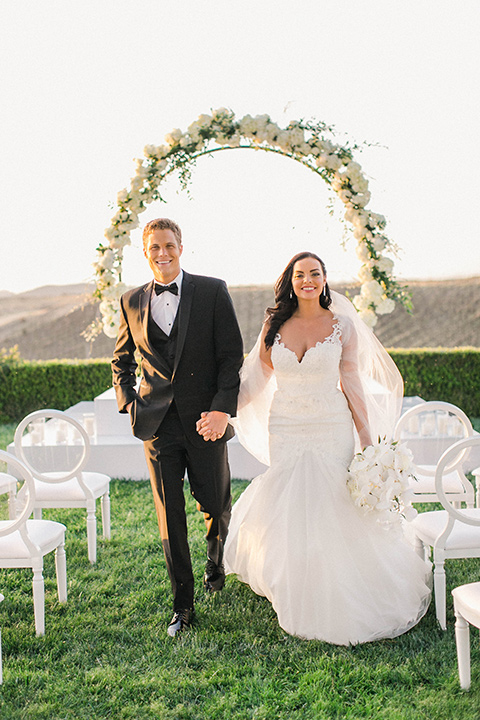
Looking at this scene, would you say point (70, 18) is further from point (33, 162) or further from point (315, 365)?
point (33, 162)

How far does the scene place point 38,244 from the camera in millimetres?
22172

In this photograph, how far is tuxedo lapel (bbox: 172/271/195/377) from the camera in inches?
126

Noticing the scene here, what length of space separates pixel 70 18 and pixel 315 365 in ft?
26.6

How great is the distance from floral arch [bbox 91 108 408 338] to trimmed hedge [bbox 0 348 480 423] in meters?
3.84

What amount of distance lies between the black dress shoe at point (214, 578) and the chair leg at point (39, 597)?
3.14ft

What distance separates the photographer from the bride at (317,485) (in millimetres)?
3127

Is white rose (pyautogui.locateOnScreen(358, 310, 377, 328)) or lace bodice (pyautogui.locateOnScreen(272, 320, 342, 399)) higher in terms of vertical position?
white rose (pyautogui.locateOnScreen(358, 310, 377, 328))

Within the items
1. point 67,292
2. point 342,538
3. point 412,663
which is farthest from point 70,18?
point 67,292

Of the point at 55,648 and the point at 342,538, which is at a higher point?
the point at 342,538

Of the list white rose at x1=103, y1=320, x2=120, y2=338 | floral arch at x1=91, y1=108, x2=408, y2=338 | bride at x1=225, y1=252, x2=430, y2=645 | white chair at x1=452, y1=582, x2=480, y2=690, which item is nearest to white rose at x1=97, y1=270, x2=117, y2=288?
floral arch at x1=91, y1=108, x2=408, y2=338

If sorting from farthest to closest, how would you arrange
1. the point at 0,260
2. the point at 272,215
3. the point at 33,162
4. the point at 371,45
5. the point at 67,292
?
the point at 67,292
the point at 0,260
the point at 33,162
the point at 272,215
the point at 371,45

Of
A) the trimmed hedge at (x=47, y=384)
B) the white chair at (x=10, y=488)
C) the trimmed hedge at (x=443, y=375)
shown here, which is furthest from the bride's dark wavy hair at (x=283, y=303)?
the trimmed hedge at (x=47, y=384)

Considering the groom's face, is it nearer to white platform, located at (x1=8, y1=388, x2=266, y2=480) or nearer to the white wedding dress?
the white wedding dress

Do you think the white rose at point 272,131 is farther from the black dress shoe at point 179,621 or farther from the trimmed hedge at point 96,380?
the trimmed hedge at point 96,380
